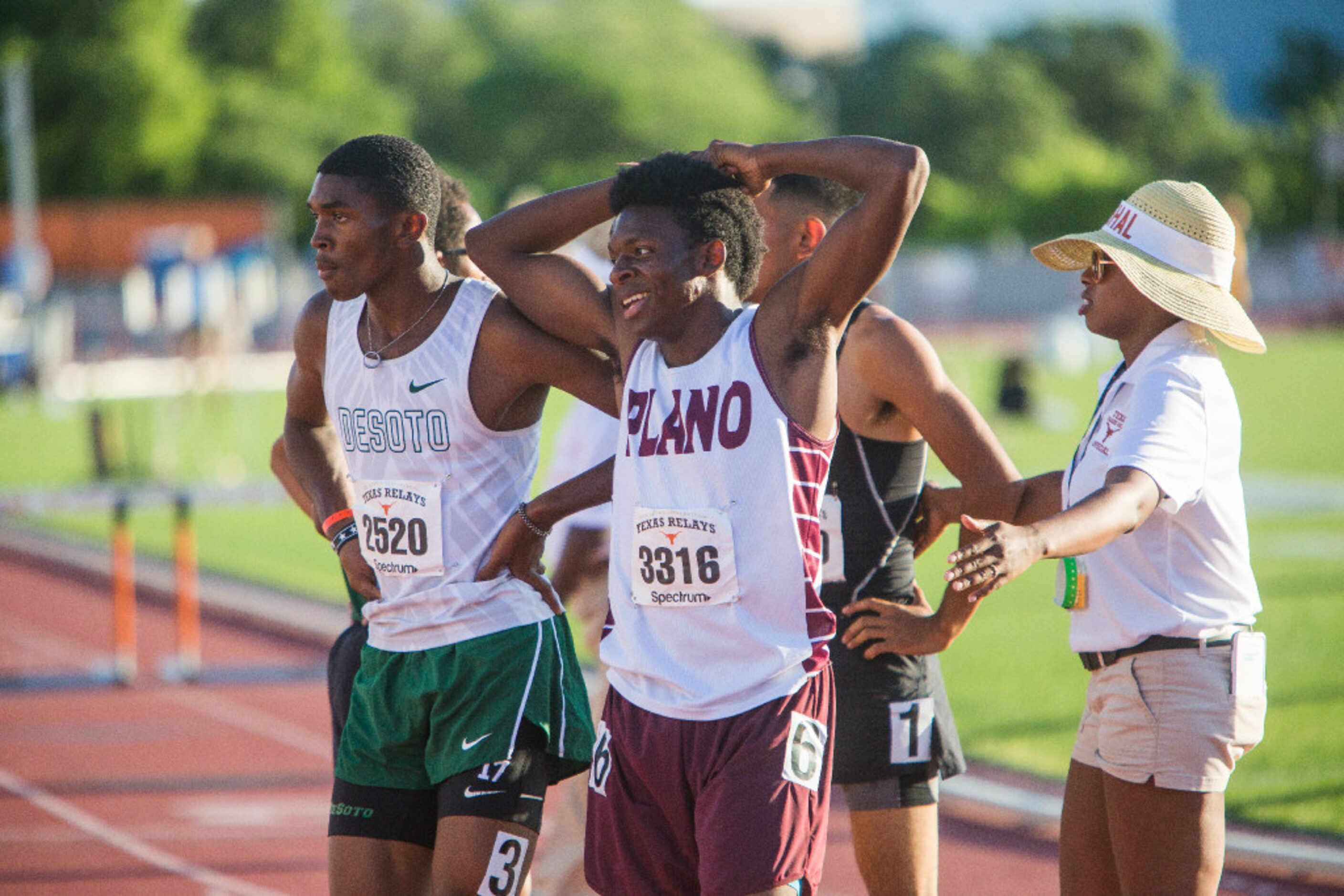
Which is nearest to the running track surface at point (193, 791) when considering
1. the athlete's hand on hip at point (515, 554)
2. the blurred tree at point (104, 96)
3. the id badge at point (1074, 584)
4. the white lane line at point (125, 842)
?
the white lane line at point (125, 842)

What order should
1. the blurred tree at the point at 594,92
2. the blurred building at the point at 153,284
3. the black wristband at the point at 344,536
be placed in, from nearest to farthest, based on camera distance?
the black wristband at the point at 344,536, the blurred building at the point at 153,284, the blurred tree at the point at 594,92

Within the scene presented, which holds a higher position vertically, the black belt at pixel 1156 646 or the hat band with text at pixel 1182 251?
the hat band with text at pixel 1182 251

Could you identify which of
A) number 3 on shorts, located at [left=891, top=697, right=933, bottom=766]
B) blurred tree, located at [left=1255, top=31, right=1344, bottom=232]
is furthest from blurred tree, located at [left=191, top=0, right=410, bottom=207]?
number 3 on shorts, located at [left=891, top=697, right=933, bottom=766]

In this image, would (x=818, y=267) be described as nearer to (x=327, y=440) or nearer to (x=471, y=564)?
(x=471, y=564)

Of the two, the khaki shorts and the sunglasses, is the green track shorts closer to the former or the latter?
the khaki shorts

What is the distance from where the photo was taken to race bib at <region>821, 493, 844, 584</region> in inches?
149

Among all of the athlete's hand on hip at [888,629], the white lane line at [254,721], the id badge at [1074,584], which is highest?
the id badge at [1074,584]

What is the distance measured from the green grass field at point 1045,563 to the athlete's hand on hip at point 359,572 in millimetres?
4244

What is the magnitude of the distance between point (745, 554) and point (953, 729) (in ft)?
3.80

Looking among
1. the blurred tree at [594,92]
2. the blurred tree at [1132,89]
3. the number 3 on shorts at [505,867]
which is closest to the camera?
the number 3 on shorts at [505,867]

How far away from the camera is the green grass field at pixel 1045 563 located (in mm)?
7320

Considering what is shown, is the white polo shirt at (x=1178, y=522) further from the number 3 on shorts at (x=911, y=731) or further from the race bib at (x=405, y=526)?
the race bib at (x=405, y=526)

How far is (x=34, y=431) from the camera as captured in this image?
84.6 feet

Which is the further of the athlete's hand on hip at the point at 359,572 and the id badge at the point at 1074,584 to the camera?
the athlete's hand on hip at the point at 359,572
